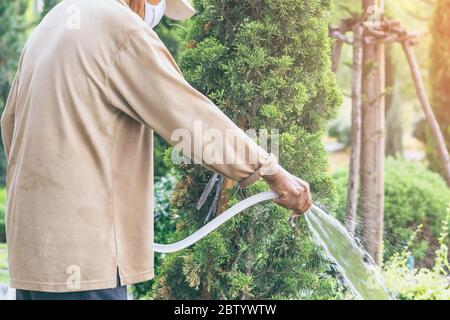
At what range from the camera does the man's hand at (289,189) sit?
2467 mm

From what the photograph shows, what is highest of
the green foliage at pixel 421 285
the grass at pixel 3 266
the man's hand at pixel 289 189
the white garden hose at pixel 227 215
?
the man's hand at pixel 289 189

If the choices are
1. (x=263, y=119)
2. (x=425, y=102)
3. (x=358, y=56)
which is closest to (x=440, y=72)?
(x=425, y=102)

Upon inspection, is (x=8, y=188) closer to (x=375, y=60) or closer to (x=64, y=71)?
(x=64, y=71)

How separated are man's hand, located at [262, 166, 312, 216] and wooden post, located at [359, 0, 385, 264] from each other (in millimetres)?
2354

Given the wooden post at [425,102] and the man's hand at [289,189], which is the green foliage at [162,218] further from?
the man's hand at [289,189]

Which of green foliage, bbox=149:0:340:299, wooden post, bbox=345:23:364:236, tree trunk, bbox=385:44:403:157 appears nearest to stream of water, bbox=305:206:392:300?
green foliage, bbox=149:0:340:299

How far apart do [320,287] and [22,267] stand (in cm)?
178

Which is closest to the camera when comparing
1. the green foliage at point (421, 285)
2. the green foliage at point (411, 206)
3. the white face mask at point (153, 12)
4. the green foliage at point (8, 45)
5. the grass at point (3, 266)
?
the white face mask at point (153, 12)

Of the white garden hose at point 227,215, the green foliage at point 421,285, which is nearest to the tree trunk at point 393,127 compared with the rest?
the green foliage at point 421,285

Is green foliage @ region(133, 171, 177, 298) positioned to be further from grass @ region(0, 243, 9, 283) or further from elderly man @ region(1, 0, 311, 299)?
elderly man @ region(1, 0, 311, 299)

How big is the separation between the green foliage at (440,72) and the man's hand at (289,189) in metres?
4.43

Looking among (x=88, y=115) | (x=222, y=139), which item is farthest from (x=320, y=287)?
(x=88, y=115)

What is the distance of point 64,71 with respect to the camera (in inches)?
89.5

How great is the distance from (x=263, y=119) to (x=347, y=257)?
72cm
